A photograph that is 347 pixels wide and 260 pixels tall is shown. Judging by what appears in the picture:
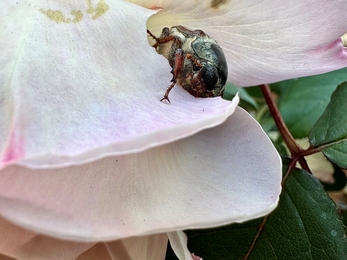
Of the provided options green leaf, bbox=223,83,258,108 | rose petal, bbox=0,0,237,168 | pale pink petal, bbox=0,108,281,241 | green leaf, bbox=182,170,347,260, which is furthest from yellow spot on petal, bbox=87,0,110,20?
green leaf, bbox=223,83,258,108

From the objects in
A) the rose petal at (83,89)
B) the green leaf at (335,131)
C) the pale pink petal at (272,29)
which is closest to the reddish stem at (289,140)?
the green leaf at (335,131)

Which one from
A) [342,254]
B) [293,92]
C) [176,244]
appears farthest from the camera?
[293,92]

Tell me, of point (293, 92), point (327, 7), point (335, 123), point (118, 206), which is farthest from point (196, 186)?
point (293, 92)

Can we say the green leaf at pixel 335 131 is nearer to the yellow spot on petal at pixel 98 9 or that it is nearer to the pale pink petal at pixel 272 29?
the pale pink petal at pixel 272 29

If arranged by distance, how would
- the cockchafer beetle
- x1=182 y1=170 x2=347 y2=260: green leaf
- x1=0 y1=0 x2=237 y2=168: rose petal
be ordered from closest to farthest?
x1=0 y1=0 x2=237 y2=168: rose petal
the cockchafer beetle
x1=182 y1=170 x2=347 y2=260: green leaf

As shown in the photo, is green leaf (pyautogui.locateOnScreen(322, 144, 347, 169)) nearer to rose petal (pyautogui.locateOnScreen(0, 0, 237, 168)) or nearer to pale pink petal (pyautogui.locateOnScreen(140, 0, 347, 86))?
pale pink petal (pyautogui.locateOnScreen(140, 0, 347, 86))

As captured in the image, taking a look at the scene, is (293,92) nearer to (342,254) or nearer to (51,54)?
(342,254)
